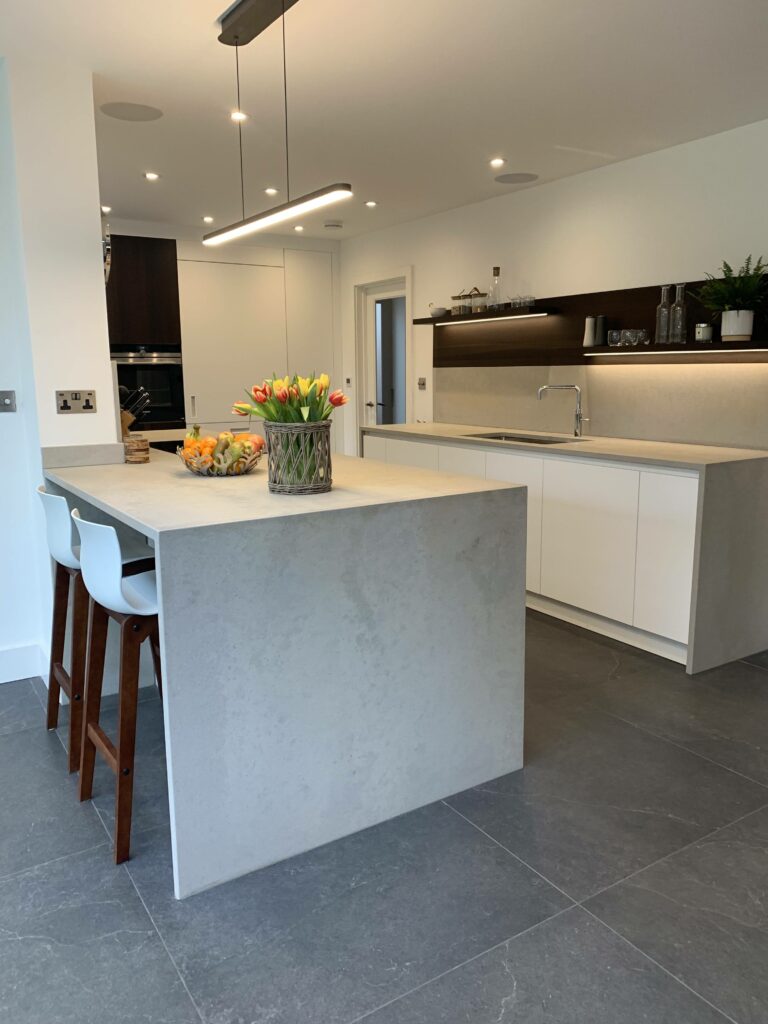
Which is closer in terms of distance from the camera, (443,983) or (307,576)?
(443,983)

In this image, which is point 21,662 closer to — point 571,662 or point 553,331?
point 571,662

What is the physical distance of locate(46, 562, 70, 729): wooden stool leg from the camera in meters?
2.78

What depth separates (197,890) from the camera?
1.93 m

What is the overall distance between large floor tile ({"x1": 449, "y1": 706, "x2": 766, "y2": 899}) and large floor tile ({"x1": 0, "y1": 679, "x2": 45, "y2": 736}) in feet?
5.52

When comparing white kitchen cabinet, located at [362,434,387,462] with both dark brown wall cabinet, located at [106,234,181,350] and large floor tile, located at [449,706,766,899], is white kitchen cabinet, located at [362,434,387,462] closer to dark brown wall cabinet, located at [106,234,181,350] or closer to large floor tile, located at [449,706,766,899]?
dark brown wall cabinet, located at [106,234,181,350]

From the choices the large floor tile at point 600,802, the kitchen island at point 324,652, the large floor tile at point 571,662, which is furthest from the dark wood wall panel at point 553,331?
the kitchen island at point 324,652

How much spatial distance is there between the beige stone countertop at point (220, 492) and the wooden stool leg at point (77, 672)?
355 millimetres

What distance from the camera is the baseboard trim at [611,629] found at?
3.44m

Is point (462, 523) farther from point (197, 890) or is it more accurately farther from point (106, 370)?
point (106, 370)

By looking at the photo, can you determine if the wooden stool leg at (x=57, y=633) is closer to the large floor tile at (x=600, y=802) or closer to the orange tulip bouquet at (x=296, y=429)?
the orange tulip bouquet at (x=296, y=429)

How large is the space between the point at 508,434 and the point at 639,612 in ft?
6.00

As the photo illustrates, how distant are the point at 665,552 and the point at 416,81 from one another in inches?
89.3

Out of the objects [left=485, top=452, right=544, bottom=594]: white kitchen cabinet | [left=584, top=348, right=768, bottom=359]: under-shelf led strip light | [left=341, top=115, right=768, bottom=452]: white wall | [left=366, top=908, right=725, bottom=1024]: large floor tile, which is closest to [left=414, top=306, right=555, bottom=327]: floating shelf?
[left=341, top=115, right=768, bottom=452]: white wall

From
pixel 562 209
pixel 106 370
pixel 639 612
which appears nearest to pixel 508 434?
pixel 562 209
